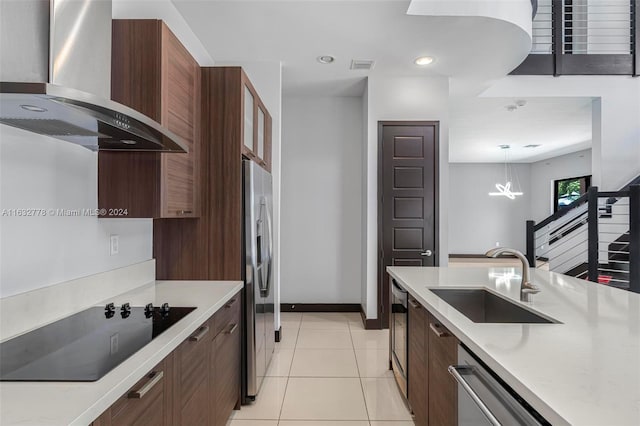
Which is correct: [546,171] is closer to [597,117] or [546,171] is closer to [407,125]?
[597,117]

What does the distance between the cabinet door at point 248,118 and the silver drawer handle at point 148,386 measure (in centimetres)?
165

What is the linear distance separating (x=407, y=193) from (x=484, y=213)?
7.25m

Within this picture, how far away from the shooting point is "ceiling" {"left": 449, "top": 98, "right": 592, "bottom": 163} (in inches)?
195

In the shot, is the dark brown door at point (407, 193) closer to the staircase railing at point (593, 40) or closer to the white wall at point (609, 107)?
the white wall at point (609, 107)

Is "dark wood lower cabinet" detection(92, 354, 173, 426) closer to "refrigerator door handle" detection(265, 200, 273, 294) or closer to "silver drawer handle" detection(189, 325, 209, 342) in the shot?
"silver drawer handle" detection(189, 325, 209, 342)

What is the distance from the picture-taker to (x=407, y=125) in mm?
4094

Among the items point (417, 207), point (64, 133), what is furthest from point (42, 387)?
point (417, 207)

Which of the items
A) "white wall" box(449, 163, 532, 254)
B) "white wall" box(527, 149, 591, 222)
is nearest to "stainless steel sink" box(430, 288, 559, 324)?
"white wall" box(527, 149, 591, 222)

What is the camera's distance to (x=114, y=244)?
1.96 metres

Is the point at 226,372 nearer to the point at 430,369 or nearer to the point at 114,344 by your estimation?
the point at 114,344

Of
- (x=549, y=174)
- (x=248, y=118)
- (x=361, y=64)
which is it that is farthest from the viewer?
(x=549, y=174)

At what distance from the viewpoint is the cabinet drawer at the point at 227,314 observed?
1851 millimetres

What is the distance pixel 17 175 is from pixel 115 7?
4.27 ft

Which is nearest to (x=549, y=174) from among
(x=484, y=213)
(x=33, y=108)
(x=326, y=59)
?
(x=484, y=213)
